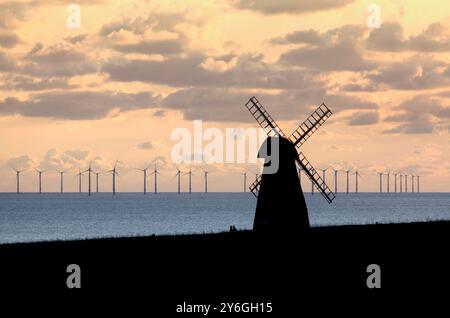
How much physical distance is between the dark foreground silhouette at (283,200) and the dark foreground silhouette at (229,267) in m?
0.64

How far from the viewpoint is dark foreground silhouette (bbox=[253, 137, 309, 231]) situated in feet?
146

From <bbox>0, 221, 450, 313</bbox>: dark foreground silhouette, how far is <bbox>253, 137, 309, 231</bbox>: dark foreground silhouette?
643mm

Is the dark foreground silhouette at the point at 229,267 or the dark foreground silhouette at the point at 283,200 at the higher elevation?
the dark foreground silhouette at the point at 283,200

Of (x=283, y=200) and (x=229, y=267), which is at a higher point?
(x=283, y=200)

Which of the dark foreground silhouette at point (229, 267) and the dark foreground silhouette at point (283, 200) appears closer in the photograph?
the dark foreground silhouette at point (229, 267)

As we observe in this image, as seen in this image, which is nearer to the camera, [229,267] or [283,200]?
[229,267]

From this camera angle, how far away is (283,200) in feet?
146

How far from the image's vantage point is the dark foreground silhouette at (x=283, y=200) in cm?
4438

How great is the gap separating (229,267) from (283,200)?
7.77 meters

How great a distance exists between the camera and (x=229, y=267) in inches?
1478
